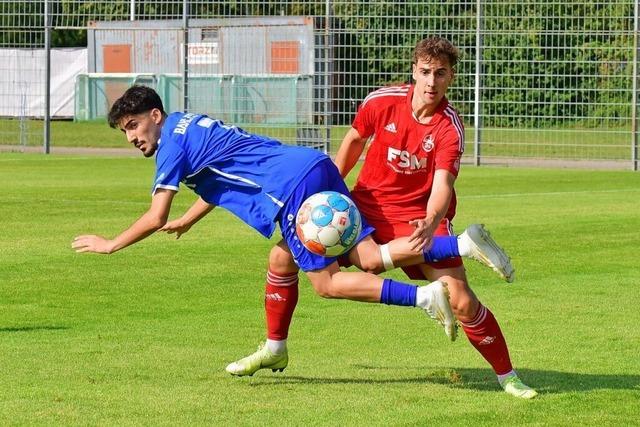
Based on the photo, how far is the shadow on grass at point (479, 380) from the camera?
7852 millimetres

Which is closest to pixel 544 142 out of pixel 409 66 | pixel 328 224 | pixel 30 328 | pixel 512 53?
pixel 512 53

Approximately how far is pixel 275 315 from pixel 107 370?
103cm

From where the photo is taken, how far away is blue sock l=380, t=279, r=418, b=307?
7.41 m

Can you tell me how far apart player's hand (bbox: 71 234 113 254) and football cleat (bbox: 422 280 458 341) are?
177cm

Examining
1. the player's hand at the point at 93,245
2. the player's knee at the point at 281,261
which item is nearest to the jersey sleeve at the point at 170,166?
the player's hand at the point at 93,245

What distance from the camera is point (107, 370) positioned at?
816cm

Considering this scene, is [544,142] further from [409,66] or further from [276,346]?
[276,346]

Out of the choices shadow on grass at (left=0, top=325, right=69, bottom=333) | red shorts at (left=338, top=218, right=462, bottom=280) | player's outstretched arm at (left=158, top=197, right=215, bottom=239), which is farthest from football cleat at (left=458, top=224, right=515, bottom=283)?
shadow on grass at (left=0, top=325, right=69, bottom=333)

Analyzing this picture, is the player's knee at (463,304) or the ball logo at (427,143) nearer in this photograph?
the player's knee at (463,304)

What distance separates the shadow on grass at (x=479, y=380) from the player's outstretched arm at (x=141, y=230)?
1.10m

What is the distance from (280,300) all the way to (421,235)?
108 cm

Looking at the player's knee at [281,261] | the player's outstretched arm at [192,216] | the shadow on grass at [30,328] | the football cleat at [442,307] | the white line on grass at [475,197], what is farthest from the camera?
the white line on grass at [475,197]

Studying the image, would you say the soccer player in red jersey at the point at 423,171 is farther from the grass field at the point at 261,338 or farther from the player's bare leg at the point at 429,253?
the grass field at the point at 261,338

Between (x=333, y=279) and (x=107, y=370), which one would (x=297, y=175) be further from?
(x=107, y=370)
